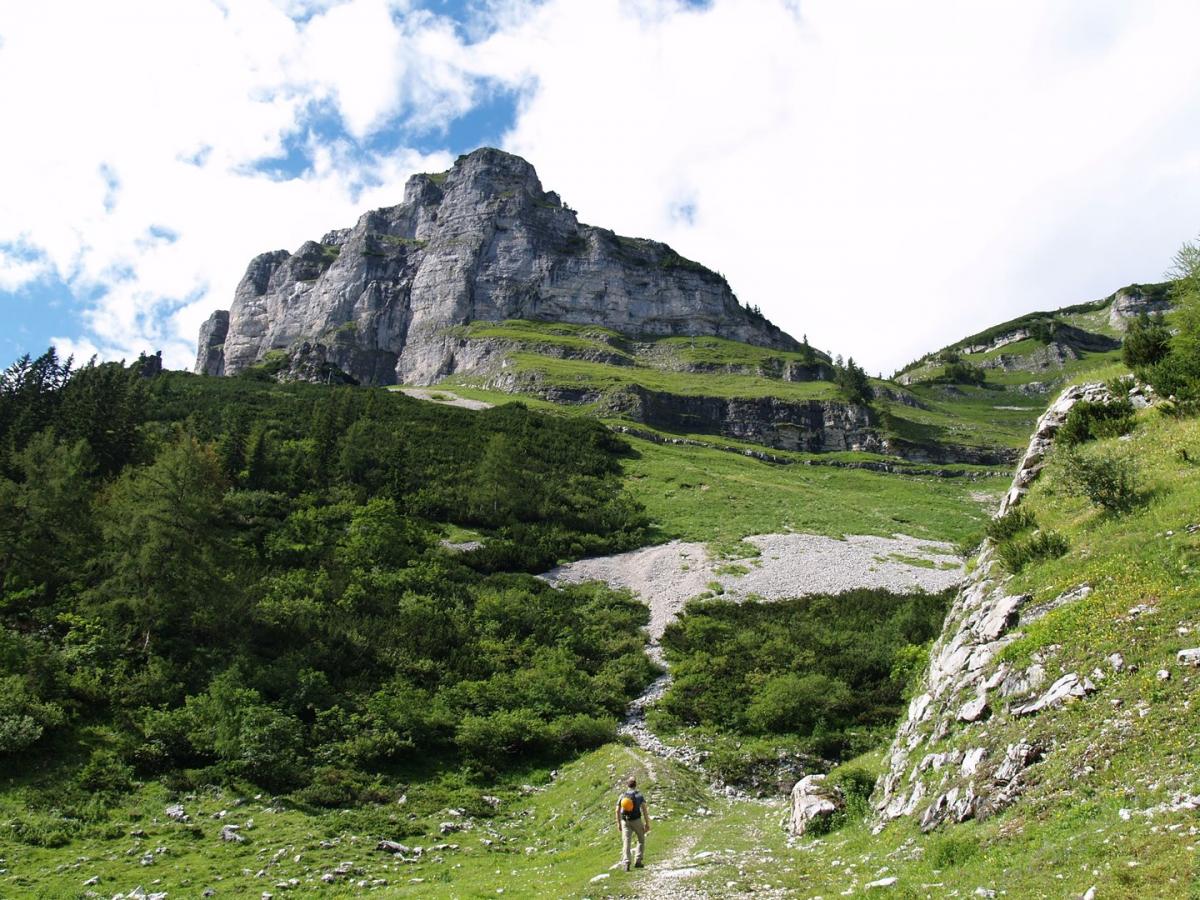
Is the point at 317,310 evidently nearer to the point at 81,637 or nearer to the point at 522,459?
the point at 522,459

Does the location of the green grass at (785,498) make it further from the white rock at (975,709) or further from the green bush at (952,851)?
the green bush at (952,851)

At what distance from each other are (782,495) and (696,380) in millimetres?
70028

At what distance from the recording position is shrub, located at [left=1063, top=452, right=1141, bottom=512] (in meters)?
14.8

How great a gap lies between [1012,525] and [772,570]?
1095 inches

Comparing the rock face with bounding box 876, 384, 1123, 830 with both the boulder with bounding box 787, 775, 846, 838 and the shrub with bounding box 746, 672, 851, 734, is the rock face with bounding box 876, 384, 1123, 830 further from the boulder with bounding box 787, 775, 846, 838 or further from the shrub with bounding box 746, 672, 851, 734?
the shrub with bounding box 746, 672, 851, 734

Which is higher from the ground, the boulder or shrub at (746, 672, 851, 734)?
the boulder

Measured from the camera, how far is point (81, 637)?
25.6 meters

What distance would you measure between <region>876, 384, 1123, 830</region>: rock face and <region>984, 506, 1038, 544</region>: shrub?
0.66 m

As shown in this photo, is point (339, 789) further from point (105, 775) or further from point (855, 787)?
point (855, 787)

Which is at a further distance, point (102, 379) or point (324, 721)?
point (102, 379)

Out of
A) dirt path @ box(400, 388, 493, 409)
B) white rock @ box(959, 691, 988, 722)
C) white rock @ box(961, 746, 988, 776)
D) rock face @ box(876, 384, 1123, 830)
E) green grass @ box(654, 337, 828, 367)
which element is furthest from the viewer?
green grass @ box(654, 337, 828, 367)

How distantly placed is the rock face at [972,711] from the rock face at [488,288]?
16144 cm

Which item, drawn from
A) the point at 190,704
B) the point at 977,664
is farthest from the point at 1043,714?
the point at 190,704

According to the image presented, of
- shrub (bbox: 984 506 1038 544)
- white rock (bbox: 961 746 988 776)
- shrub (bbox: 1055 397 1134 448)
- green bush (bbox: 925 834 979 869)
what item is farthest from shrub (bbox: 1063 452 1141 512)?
green bush (bbox: 925 834 979 869)
